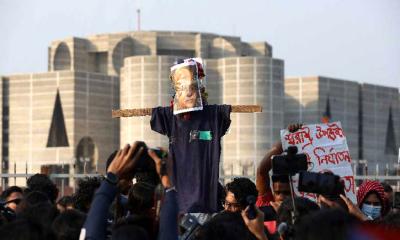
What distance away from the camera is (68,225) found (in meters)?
5.05

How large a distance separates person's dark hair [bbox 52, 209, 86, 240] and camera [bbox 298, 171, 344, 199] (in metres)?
0.99

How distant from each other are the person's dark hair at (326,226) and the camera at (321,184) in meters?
0.62

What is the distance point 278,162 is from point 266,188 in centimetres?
232

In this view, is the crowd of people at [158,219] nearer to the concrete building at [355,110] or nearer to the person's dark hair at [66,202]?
the person's dark hair at [66,202]

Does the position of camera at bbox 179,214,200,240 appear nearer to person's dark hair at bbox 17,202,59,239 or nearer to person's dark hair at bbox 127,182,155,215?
person's dark hair at bbox 127,182,155,215

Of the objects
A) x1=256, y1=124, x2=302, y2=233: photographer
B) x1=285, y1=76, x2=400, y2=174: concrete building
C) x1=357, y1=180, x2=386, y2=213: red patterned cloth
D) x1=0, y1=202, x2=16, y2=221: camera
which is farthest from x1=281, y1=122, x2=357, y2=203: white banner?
x1=285, y1=76, x2=400, y2=174: concrete building

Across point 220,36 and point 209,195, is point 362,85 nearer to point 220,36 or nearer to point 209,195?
point 220,36

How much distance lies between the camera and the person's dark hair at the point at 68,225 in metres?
5.01

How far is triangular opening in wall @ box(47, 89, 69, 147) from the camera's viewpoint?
6756 cm

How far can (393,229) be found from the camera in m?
4.47

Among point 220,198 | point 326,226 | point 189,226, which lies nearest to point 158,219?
point 189,226

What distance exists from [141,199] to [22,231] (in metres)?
0.89

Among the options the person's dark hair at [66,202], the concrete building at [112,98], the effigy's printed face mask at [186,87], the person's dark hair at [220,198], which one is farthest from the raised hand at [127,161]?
the concrete building at [112,98]

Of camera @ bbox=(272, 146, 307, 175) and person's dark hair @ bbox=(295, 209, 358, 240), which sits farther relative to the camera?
camera @ bbox=(272, 146, 307, 175)
